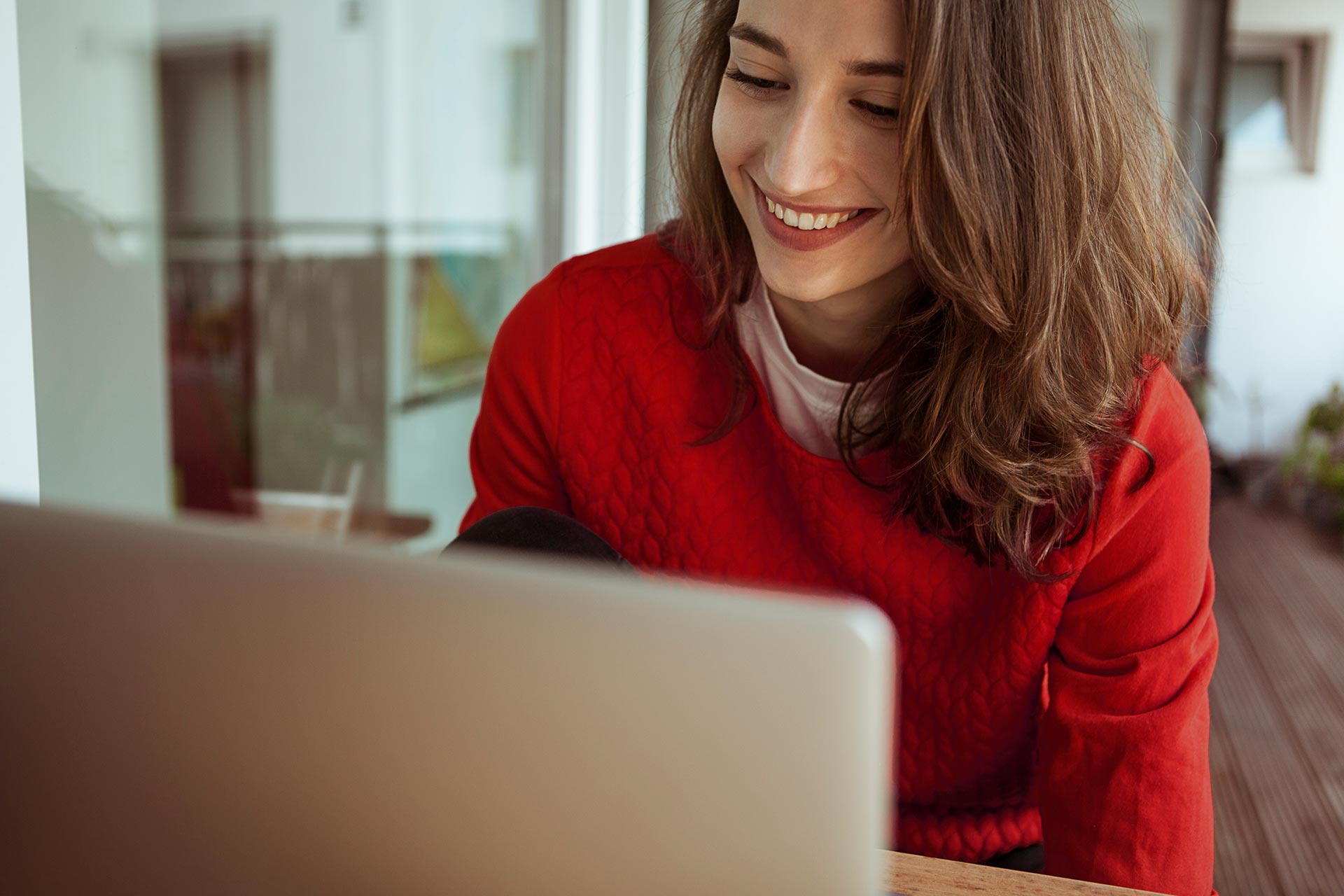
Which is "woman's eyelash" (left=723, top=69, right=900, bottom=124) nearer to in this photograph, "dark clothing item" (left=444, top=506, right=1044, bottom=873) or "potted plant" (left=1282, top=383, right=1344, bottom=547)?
"dark clothing item" (left=444, top=506, right=1044, bottom=873)

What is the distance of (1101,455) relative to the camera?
0.91 m

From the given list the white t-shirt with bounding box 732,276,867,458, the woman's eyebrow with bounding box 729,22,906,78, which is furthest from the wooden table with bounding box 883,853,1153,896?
the woman's eyebrow with bounding box 729,22,906,78

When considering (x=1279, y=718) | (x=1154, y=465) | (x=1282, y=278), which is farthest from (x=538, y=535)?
(x=1282, y=278)

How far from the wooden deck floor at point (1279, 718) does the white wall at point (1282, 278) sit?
1.05m

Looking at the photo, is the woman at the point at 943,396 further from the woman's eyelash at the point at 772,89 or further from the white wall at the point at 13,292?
the white wall at the point at 13,292

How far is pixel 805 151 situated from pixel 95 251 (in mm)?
960

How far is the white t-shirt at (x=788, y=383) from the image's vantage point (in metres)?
1.02

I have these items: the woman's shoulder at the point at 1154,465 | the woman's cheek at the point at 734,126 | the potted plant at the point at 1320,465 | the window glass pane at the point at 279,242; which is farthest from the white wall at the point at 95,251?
the potted plant at the point at 1320,465

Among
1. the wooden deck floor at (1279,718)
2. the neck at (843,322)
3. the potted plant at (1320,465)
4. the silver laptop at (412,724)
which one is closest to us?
the silver laptop at (412,724)

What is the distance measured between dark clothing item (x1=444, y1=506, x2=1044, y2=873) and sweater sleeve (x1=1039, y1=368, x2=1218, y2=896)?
0.11m

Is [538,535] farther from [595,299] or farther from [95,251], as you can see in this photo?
[95,251]

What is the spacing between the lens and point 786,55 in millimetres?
836

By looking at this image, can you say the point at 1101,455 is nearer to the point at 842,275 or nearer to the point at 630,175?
the point at 842,275

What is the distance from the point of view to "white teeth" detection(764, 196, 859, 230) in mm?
901
